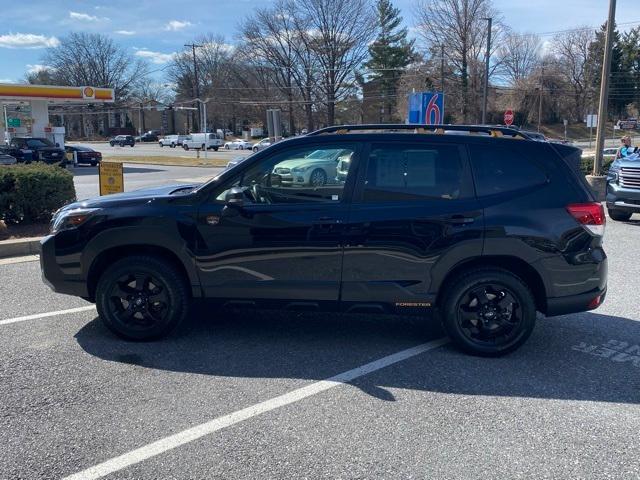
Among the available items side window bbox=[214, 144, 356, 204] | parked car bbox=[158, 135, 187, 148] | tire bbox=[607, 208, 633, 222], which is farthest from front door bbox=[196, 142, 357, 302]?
parked car bbox=[158, 135, 187, 148]

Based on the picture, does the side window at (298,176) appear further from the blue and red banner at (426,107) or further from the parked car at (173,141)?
the parked car at (173,141)

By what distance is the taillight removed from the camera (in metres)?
4.64

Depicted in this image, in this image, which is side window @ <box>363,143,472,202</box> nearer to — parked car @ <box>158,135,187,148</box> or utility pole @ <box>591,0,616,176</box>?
utility pole @ <box>591,0,616,176</box>

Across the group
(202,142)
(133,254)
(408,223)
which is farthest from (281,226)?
(202,142)

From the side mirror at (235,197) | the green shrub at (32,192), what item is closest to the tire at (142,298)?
the side mirror at (235,197)

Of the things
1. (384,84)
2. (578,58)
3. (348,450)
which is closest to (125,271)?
(348,450)

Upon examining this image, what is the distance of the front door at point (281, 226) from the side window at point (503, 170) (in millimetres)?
1037

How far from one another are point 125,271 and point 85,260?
1.19ft

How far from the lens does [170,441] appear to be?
11.2ft

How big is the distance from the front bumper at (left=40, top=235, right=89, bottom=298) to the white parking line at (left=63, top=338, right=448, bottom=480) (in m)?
2.07

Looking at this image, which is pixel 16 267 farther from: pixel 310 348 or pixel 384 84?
pixel 384 84

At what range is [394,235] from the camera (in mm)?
4637

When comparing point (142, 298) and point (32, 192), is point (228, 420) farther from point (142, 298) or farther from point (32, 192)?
point (32, 192)

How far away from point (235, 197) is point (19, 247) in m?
5.38
